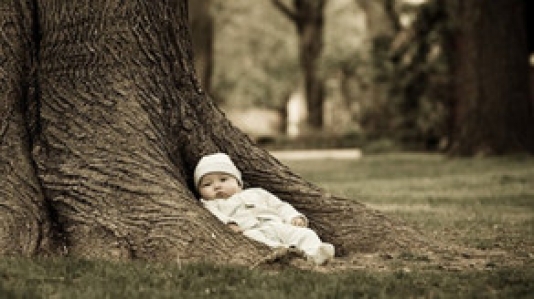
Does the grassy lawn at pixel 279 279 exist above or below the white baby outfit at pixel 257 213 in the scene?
below

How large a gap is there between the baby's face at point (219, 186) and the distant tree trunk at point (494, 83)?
11.1 metres

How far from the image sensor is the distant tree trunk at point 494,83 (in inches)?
666

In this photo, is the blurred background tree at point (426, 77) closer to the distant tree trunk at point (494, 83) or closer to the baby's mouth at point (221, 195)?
the distant tree trunk at point (494, 83)

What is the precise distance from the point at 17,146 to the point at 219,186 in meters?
1.37

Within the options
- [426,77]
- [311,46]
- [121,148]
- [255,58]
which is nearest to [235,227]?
[121,148]

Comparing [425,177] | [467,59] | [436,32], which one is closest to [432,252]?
[425,177]

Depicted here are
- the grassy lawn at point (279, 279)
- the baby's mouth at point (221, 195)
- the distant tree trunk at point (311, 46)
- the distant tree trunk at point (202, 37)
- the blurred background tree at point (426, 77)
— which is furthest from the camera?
the distant tree trunk at point (311, 46)

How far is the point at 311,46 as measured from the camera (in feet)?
108

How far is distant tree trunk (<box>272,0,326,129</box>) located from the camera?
32.7 m

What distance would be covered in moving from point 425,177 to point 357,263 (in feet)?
26.2

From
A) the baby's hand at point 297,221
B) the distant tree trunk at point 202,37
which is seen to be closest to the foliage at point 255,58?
the distant tree trunk at point 202,37

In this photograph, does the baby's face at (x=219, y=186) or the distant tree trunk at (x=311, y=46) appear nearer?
the baby's face at (x=219, y=186)

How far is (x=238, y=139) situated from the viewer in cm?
682

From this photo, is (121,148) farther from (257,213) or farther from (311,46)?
(311,46)
